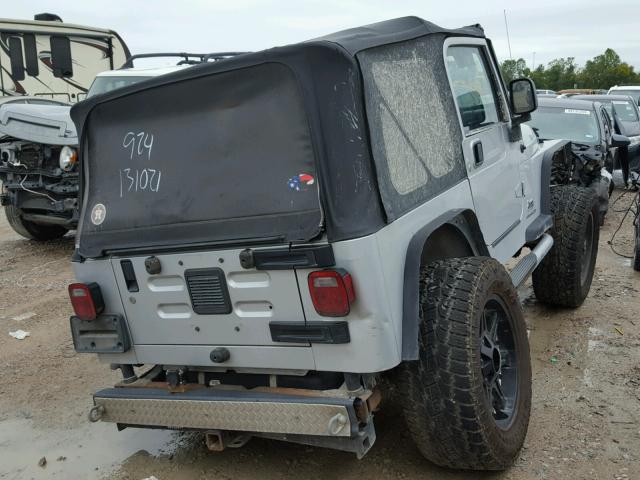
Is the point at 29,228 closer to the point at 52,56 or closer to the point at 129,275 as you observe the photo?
the point at 52,56

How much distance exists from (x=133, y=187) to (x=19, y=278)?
513cm

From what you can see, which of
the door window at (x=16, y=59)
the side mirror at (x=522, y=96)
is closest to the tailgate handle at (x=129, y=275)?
the side mirror at (x=522, y=96)

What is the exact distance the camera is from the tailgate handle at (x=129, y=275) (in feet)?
10.4

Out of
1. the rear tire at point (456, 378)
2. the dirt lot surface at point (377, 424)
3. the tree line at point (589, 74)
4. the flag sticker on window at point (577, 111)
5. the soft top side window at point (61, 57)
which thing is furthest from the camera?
the tree line at point (589, 74)

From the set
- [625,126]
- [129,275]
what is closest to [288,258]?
[129,275]

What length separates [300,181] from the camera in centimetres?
279

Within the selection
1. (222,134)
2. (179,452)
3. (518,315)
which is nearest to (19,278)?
(179,452)

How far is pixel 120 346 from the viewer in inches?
129

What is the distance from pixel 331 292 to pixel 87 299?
129 cm

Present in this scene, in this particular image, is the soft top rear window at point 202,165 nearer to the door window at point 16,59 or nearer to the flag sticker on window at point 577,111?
the flag sticker on window at point 577,111

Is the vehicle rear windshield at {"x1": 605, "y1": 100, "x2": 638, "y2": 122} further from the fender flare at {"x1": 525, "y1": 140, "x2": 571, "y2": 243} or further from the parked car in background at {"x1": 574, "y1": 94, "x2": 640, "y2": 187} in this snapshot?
the fender flare at {"x1": 525, "y1": 140, "x2": 571, "y2": 243}

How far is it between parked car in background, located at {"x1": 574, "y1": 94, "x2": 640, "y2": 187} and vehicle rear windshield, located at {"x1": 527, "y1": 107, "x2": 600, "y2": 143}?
0.95m

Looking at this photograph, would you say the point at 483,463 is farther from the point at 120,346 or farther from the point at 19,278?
the point at 19,278

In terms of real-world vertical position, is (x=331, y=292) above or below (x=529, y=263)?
above
